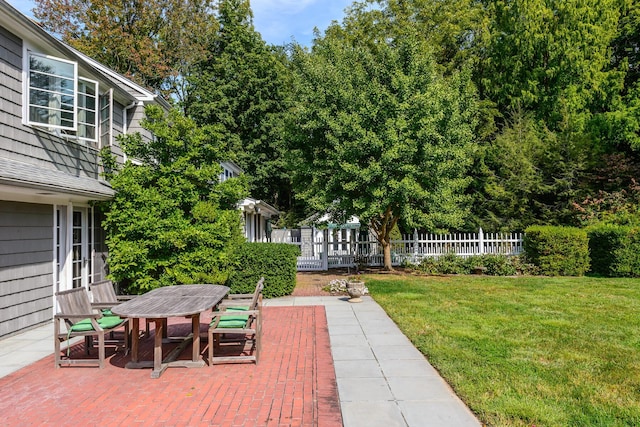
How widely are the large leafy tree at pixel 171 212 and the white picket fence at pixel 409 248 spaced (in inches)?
327

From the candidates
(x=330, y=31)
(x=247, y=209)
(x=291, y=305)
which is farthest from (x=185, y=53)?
(x=291, y=305)

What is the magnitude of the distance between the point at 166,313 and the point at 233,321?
1.13m

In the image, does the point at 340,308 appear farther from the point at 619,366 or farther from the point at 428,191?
the point at 428,191

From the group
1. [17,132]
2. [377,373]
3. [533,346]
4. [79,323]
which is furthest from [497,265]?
[17,132]

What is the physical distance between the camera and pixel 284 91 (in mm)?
30359

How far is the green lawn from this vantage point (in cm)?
431

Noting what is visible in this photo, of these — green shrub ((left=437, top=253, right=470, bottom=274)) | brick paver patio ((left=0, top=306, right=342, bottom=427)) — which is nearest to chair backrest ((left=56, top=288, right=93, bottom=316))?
brick paver patio ((left=0, top=306, right=342, bottom=427))

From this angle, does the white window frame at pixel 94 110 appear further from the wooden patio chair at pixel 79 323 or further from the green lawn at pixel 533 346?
the green lawn at pixel 533 346

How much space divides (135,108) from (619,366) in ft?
42.9

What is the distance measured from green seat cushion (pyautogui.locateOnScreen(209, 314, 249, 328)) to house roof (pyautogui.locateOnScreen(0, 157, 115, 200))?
370 centimetres

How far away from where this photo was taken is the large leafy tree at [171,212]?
31.1ft

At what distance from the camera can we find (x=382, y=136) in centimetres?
1448

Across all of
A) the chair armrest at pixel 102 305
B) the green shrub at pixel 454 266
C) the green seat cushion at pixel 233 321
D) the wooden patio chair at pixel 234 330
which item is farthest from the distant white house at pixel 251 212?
the green seat cushion at pixel 233 321

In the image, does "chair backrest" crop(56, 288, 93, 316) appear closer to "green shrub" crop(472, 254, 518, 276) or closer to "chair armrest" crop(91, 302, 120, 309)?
"chair armrest" crop(91, 302, 120, 309)
